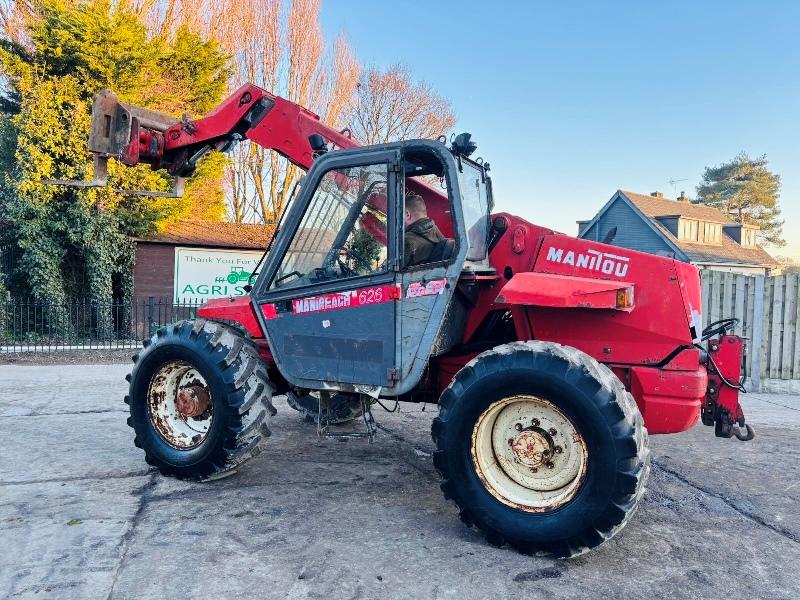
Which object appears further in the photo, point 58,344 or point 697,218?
point 697,218

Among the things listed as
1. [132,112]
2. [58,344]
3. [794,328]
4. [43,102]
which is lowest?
[58,344]

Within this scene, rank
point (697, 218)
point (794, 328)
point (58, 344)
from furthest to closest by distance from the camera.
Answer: point (697, 218)
point (58, 344)
point (794, 328)

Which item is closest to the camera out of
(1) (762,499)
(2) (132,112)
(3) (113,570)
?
(3) (113,570)

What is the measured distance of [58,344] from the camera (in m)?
14.7

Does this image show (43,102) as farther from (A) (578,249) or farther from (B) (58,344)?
(A) (578,249)

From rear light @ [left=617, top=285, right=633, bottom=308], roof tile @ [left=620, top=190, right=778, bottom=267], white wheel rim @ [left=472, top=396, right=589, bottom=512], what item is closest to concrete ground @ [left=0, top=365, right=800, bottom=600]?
white wheel rim @ [left=472, top=396, right=589, bottom=512]

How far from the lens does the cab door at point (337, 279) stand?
4.12 meters

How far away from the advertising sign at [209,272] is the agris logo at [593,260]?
1445 cm

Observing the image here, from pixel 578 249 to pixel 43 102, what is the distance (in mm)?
15872

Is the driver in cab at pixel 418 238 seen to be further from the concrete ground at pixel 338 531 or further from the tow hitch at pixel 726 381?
the tow hitch at pixel 726 381

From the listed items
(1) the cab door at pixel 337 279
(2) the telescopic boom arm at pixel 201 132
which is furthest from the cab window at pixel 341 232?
(2) the telescopic boom arm at pixel 201 132

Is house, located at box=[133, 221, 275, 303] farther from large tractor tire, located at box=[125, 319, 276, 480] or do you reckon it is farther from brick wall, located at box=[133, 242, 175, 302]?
large tractor tire, located at box=[125, 319, 276, 480]

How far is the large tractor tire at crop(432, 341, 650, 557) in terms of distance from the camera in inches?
129

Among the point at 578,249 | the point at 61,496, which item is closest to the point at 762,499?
the point at 578,249
